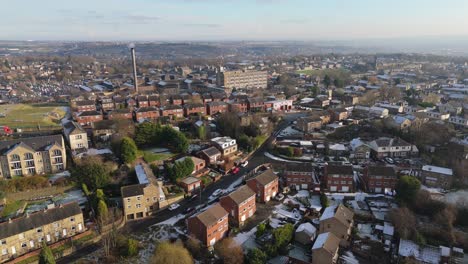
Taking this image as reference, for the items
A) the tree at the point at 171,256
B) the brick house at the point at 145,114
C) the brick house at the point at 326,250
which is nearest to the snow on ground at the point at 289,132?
the brick house at the point at 145,114

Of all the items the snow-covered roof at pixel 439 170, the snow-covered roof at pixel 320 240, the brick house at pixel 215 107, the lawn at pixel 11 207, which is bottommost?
the lawn at pixel 11 207

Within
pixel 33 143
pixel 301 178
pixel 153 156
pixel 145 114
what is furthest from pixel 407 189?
pixel 145 114

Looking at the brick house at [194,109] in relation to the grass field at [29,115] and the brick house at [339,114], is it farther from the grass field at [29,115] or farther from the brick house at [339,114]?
the brick house at [339,114]

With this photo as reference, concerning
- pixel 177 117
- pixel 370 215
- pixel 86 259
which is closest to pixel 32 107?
pixel 177 117

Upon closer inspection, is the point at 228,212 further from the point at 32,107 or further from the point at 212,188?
the point at 32,107

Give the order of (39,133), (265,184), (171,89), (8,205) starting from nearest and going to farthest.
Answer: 1. (8,205)
2. (265,184)
3. (39,133)
4. (171,89)

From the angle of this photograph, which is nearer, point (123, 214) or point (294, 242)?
point (294, 242)
